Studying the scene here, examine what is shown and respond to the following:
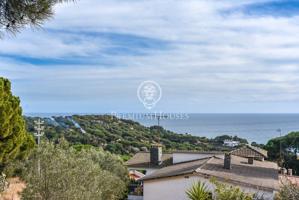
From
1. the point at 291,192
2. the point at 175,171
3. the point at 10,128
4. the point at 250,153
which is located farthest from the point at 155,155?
the point at 291,192

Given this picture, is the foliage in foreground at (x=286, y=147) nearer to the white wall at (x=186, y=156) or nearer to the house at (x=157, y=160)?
the house at (x=157, y=160)

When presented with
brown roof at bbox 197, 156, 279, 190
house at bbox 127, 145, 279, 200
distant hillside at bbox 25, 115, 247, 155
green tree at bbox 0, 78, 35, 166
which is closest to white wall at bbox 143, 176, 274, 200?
house at bbox 127, 145, 279, 200

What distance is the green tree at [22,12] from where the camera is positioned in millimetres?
5605

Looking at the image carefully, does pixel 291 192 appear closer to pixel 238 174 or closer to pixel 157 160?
pixel 238 174

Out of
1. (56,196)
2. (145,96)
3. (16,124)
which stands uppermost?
Result: (145,96)

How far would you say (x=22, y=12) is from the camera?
5.62m

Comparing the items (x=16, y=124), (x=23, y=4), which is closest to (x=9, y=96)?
(x=16, y=124)

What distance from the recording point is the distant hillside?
53188 millimetres

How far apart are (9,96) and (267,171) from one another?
16384 millimetres

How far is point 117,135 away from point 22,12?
57.7m

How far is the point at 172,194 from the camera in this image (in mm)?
23375

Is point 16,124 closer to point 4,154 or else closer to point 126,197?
point 4,154

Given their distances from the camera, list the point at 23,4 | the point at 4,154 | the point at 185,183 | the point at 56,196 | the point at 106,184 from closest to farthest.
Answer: the point at 23,4 < the point at 56,196 < the point at 106,184 < the point at 185,183 < the point at 4,154

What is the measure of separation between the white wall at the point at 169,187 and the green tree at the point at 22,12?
1773 cm
